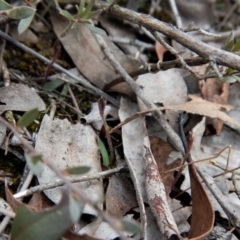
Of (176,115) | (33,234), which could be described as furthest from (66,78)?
(33,234)

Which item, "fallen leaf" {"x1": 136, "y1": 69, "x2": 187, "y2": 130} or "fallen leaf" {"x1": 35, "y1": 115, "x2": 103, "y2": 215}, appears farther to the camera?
"fallen leaf" {"x1": 136, "y1": 69, "x2": 187, "y2": 130}

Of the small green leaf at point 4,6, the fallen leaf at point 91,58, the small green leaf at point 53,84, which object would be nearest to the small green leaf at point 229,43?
the fallen leaf at point 91,58

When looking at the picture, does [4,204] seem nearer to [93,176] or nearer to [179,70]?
[93,176]

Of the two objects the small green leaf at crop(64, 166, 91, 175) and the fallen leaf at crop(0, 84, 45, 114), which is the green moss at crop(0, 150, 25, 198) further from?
the small green leaf at crop(64, 166, 91, 175)

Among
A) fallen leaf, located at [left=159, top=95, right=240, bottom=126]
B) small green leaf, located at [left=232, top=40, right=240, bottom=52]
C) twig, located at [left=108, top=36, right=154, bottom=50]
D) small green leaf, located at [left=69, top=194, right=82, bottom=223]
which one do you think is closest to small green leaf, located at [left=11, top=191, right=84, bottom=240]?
small green leaf, located at [left=69, top=194, right=82, bottom=223]

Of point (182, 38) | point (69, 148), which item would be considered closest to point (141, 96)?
point (182, 38)
